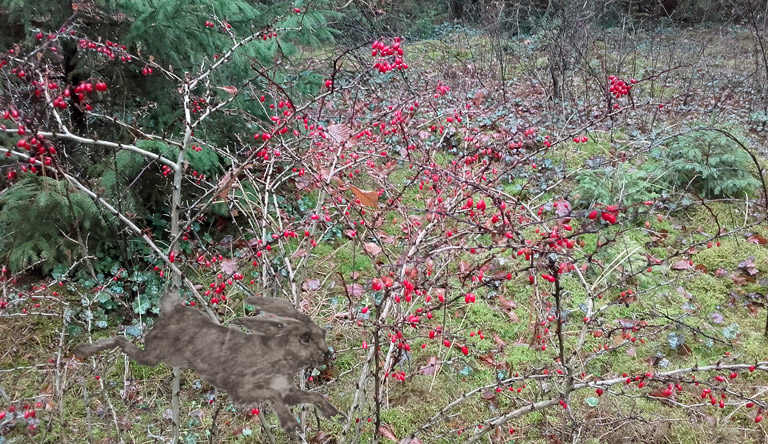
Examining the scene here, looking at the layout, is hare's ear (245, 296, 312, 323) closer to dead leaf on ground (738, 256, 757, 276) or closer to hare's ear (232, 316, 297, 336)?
hare's ear (232, 316, 297, 336)

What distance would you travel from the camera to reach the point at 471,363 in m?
3.17

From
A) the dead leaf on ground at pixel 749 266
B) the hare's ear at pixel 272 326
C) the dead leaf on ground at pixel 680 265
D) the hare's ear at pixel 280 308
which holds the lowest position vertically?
the dead leaf on ground at pixel 749 266

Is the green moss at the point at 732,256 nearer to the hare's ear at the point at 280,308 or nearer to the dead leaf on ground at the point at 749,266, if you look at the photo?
the dead leaf on ground at the point at 749,266

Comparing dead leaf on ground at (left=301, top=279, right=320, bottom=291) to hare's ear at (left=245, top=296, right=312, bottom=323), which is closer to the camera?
hare's ear at (left=245, top=296, right=312, bottom=323)

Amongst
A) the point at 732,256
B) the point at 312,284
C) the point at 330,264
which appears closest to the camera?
the point at 312,284

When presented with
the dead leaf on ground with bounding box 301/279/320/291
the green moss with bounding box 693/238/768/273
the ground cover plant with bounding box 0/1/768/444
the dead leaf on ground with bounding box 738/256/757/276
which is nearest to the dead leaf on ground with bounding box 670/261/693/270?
the ground cover plant with bounding box 0/1/768/444

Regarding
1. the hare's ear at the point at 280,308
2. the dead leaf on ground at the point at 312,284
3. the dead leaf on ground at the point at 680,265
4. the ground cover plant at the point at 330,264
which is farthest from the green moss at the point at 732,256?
the hare's ear at the point at 280,308

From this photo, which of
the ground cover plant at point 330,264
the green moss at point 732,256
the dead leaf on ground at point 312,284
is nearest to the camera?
the ground cover plant at point 330,264

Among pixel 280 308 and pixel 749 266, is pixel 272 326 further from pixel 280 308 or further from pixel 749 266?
pixel 749 266

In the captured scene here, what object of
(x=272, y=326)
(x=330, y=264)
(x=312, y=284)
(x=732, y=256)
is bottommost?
(x=732, y=256)

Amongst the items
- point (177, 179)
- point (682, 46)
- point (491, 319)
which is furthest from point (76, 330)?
point (682, 46)

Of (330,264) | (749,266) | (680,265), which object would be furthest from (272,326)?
(749,266)

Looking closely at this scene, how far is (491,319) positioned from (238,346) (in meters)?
2.83

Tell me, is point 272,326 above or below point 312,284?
above
